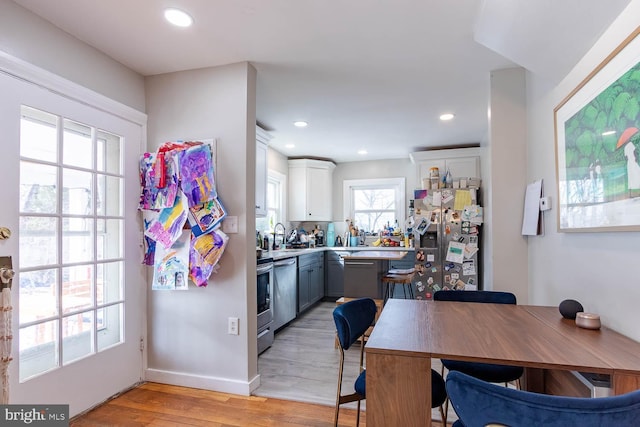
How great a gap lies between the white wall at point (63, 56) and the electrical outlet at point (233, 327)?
1778 mm

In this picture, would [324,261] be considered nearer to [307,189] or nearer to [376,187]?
[307,189]

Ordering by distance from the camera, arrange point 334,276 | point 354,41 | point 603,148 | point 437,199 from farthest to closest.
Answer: point 334,276 < point 437,199 < point 354,41 < point 603,148

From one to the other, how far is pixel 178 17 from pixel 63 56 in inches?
31.3

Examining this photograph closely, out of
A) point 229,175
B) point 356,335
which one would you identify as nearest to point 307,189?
point 229,175

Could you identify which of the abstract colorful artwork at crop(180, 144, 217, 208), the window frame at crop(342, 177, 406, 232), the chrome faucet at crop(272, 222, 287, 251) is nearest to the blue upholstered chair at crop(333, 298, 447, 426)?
the abstract colorful artwork at crop(180, 144, 217, 208)

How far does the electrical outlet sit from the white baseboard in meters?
0.34

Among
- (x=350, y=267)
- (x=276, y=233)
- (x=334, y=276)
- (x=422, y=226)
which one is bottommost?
(x=334, y=276)

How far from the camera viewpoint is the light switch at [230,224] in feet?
7.98

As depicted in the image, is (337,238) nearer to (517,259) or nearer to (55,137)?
(517,259)

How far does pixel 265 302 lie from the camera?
3285mm

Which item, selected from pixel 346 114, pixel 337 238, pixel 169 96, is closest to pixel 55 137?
pixel 169 96

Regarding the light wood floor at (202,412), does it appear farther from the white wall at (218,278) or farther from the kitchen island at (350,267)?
the kitchen island at (350,267)

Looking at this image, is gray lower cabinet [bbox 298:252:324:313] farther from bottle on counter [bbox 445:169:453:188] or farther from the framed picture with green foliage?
the framed picture with green foliage

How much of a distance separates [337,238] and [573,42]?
15.6 ft
